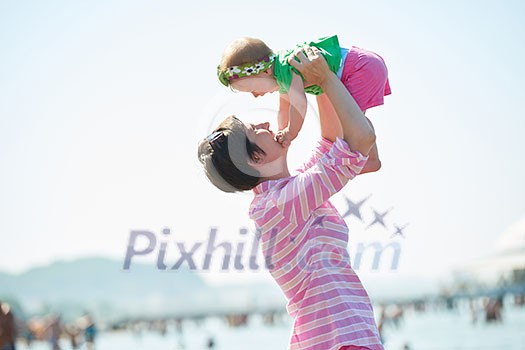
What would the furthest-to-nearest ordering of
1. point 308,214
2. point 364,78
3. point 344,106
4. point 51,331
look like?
point 51,331 < point 364,78 < point 308,214 < point 344,106

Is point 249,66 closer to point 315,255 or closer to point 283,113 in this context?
point 283,113

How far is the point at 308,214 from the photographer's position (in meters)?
A: 2.60

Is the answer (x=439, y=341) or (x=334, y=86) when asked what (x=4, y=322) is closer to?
(x=334, y=86)

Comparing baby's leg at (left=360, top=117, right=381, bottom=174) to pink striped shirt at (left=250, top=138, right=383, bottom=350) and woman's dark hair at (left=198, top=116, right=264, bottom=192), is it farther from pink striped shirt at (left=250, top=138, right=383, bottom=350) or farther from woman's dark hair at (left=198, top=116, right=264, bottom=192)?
woman's dark hair at (left=198, top=116, right=264, bottom=192)

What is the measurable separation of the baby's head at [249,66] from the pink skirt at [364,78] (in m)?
0.24

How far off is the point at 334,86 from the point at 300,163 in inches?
17.1

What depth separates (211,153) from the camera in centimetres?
266

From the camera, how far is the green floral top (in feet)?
8.86

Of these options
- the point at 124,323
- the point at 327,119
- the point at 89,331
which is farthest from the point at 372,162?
the point at 124,323

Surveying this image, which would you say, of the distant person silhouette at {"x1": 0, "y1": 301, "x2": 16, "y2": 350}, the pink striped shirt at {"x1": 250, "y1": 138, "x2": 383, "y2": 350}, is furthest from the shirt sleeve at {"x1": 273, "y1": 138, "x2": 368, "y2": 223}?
the distant person silhouette at {"x1": 0, "y1": 301, "x2": 16, "y2": 350}

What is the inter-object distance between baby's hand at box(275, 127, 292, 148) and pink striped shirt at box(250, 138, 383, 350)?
11 cm

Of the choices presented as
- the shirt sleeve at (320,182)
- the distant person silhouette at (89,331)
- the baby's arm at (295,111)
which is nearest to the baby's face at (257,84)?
the baby's arm at (295,111)

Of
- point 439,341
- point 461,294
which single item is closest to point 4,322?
point 439,341

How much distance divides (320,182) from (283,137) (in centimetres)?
23
